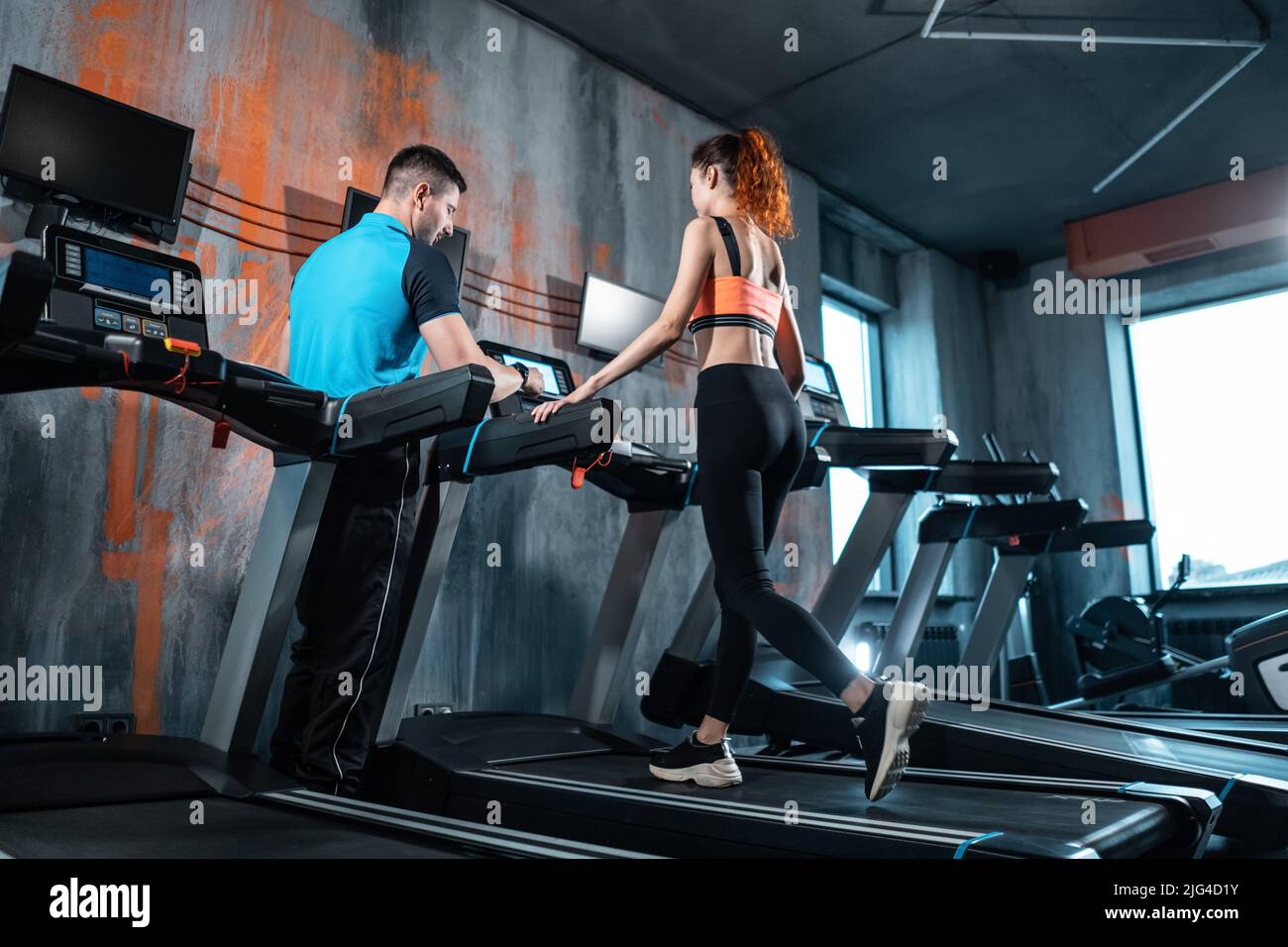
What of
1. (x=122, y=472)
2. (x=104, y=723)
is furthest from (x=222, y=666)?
(x=122, y=472)

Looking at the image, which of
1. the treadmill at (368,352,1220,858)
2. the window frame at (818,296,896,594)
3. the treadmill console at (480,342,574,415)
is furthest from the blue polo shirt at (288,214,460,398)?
the window frame at (818,296,896,594)

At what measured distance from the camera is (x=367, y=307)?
2.32 m

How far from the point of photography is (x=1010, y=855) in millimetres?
1562

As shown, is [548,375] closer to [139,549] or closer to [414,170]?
[414,170]

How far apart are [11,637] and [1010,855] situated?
2.39 meters

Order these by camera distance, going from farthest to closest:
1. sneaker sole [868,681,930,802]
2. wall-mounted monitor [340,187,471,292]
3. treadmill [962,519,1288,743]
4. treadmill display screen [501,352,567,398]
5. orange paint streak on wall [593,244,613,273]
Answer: orange paint streak on wall [593,244,613,273] < treadmill [962,519,1288,743] < treadmill display screen [501,352,567,398] < wall-mounted monitor [340,187,471,292] < sneaker sole [868,681,930,802]

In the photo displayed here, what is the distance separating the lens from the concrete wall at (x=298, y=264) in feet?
8.73

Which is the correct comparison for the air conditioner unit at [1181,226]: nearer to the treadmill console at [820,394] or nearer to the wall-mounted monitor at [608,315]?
the treadmill console at [820,394]

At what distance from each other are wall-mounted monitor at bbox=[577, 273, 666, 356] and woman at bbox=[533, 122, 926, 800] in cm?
170

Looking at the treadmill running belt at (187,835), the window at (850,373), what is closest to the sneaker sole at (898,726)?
the treadmill running belt at (187,835)

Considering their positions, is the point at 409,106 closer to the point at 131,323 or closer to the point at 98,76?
the point at 98,76

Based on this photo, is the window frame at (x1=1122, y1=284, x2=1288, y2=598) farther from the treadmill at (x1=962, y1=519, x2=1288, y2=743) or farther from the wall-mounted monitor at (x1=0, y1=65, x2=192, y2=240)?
the wall-mounted monitor at (x1=0, y1=65, x2=192, y2=240)

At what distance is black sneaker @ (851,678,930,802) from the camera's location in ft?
6.19

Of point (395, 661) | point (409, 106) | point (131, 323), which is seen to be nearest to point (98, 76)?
point (131, 323)
